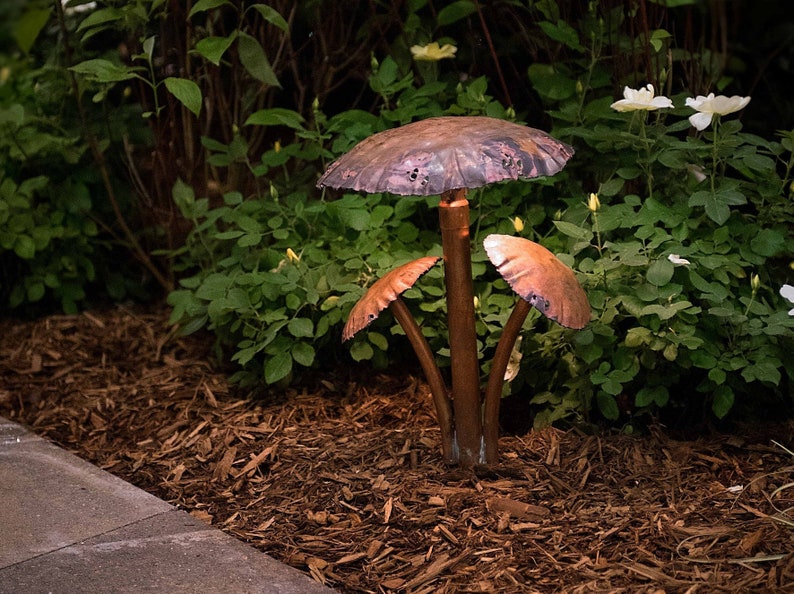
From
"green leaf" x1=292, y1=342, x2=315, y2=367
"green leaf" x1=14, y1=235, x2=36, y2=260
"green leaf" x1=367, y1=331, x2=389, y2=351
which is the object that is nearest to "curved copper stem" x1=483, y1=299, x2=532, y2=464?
"green leaf" x1=367, y1=331, x2=389, y2=351

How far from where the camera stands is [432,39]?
11.6 ft

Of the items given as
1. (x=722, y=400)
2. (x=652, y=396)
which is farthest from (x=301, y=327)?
(x=722, y=400)

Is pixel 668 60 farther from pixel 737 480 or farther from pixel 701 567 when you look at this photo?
pixel 701 567

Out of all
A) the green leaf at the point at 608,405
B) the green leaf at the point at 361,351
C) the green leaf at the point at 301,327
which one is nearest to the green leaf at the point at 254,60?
the green leaf at the point at 301,327

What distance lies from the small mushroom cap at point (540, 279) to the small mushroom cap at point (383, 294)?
0.21 metres

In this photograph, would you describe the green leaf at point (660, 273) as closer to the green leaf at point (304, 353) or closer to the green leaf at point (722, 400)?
the green leaf at point (722, 400)

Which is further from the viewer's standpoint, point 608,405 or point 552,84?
point 552,84

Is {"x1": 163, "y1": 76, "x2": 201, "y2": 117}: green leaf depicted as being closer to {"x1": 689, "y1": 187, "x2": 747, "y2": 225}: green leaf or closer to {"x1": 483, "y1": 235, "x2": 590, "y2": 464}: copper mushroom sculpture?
{"x1": 483, "y1": 235, "x2": 590, "y2": 464}: copper mushroom sculpture

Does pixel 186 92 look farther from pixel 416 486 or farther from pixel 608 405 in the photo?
pixel 608 405

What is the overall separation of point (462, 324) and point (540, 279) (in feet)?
1.07

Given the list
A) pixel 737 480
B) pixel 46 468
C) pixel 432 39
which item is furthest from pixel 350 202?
pixel 737 480

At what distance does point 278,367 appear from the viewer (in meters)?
2.96

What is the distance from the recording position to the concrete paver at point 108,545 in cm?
215

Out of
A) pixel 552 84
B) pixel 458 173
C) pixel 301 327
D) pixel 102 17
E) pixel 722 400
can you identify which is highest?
pixel 102 17
